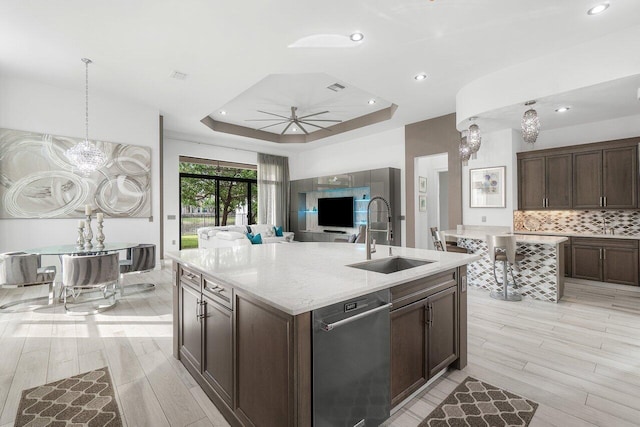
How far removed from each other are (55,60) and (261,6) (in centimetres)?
311

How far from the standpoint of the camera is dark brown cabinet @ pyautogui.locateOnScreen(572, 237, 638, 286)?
4426mm

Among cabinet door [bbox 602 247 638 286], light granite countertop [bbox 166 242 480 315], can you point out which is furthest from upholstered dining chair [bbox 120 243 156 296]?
cabinet door [bbox 602 247 638 286]

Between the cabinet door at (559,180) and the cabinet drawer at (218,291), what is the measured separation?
19.0ft

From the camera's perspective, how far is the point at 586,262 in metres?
4.82

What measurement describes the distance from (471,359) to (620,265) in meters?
3.96

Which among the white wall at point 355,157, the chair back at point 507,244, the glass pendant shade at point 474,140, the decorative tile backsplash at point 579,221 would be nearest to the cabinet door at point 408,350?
the chair back at point 507,244

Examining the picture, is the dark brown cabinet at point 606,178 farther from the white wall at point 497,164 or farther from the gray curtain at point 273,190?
the gray curtain at point 273,190

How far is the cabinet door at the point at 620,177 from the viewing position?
4426 millimetres

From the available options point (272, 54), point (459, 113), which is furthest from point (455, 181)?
point (272, 54)

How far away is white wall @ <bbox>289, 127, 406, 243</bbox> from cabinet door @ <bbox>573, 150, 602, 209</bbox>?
116 inches

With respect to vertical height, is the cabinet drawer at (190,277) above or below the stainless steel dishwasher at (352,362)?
above

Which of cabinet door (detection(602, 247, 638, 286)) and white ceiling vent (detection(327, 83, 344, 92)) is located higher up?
white ceiling vent (detection(327, 83, 344, 92))

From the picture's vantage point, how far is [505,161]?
529 cm

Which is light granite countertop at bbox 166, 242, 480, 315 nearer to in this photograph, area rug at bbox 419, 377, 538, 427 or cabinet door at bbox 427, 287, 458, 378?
cabinet door at bbox 427, 287, 458, 378
